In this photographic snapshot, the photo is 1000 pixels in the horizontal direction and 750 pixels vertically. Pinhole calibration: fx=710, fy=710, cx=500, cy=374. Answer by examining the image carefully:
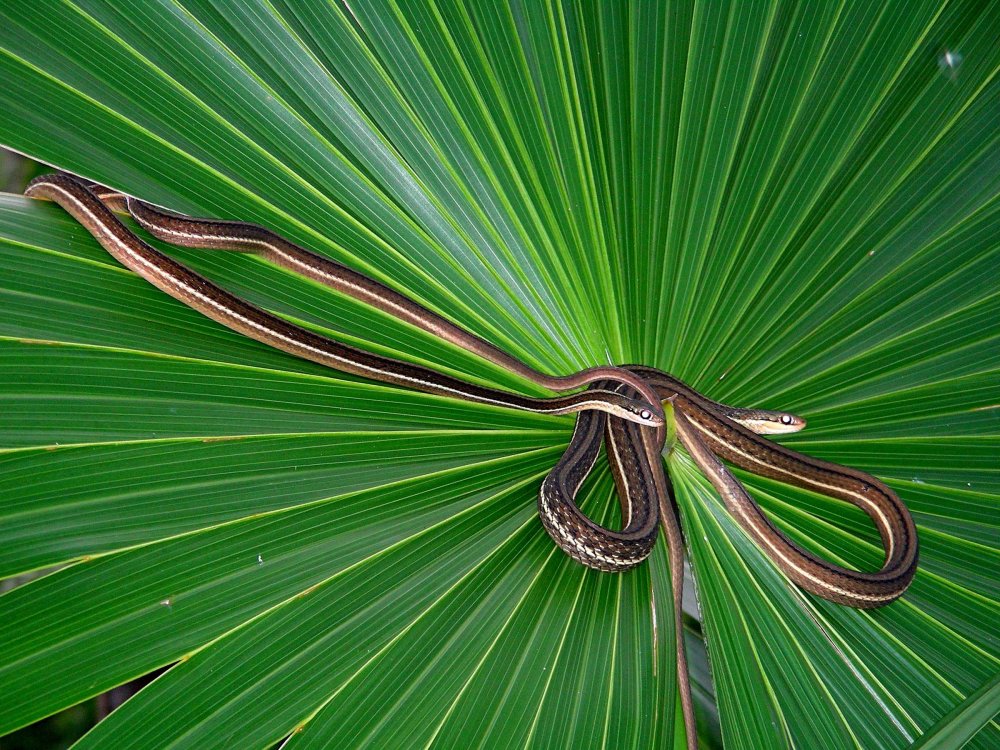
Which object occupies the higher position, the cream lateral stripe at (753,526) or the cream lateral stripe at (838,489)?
the cream lateral stripe at (838,489)

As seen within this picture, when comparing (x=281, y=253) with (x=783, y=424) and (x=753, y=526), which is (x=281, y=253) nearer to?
(x=753, y=526)

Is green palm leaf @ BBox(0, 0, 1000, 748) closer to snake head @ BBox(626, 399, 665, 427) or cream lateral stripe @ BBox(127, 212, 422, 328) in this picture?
cream lateral stripe @ BBox(127, 212, 422, 328)

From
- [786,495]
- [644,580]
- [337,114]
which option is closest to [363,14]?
[337,114]

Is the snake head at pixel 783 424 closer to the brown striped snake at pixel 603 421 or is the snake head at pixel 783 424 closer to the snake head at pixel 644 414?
the brown striped snake at pixel 603 421

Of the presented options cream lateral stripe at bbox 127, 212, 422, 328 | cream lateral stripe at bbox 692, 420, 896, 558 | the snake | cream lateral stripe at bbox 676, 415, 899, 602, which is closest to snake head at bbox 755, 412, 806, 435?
cream lateral stripe at bbox 692, 420, 896, 558

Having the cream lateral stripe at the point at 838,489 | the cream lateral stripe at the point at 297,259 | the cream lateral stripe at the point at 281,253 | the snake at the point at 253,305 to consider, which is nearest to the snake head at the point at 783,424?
the cream lateral stripe at the point at 838,489

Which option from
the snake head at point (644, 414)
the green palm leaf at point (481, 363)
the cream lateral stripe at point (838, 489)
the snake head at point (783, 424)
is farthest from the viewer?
the snake head at point (783, 424)

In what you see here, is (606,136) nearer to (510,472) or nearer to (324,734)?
(510,472)

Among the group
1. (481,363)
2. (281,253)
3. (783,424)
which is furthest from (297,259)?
(783,424)
